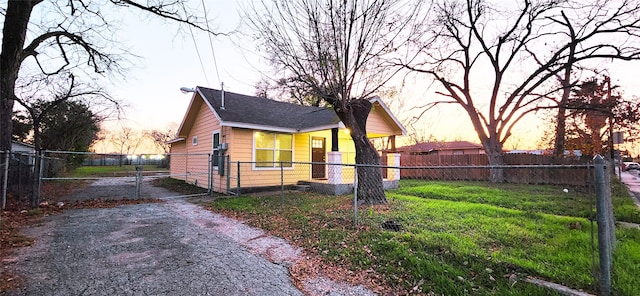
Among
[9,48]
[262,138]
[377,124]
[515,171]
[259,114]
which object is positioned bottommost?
[515,171]

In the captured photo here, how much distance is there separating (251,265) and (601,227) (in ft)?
12.2

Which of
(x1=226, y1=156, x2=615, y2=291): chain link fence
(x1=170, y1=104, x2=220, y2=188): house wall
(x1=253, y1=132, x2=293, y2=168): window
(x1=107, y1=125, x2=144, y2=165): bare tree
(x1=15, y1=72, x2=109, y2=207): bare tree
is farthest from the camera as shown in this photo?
(x1=107, y1=125, x2=144, y2=165): bare tree

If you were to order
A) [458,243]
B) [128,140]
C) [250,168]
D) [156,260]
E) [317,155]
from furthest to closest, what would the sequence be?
[128,140] < [317,155] < [250,168] < [458,243] < [156,260]

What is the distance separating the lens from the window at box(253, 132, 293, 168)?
1078 centimetres

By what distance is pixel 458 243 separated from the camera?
Answer: 159 inches

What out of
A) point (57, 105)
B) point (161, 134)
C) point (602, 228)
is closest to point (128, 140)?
point (161, 134)

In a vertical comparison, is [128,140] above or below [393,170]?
above

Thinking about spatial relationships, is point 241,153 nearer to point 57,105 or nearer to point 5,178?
point 5,178

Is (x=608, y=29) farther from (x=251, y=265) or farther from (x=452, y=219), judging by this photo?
(x=251, y=265)

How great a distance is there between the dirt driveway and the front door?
22.4 feet

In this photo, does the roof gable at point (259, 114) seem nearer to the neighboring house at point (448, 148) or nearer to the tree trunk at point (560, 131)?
the tree trunk at point (560, 131)

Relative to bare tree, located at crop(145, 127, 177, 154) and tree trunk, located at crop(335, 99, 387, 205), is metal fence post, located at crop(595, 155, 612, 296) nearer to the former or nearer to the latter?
tree trunk, located at crop(335, 99, 387, 205)

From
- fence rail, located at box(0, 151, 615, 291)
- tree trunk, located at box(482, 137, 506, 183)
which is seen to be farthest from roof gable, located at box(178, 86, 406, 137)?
tree trunk, located at box(482, 137, 506, 183)

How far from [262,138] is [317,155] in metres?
2.94
